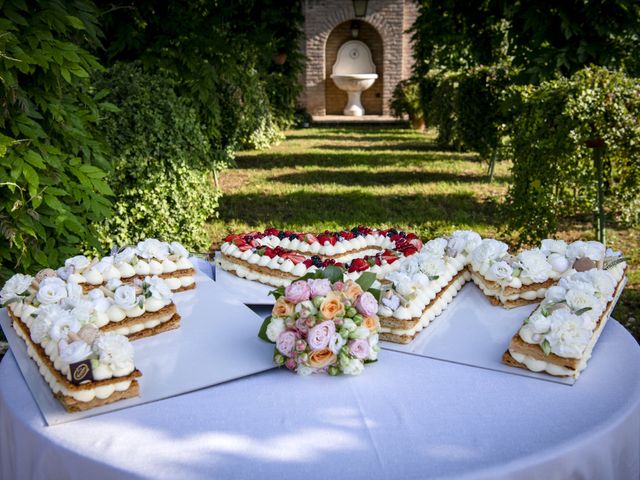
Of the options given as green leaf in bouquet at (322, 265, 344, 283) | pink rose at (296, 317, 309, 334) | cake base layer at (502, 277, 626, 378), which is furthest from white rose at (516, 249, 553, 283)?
pink rose at (296, 317, 309, 334)

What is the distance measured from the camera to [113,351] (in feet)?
5.49

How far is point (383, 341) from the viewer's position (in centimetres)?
207

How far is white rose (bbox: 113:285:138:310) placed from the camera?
2064mm

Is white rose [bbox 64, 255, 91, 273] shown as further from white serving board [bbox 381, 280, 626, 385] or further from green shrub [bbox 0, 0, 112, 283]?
white serving board [bbox 381, 280, 626, 385]

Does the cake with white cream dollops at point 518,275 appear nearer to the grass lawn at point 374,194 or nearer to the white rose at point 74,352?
the white rose at point 74,352

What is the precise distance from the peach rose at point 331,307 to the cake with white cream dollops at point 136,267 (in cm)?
94

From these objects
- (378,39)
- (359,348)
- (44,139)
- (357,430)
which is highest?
(378,39)

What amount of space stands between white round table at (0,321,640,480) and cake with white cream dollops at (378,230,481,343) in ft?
0.68

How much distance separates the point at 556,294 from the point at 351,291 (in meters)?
0.74

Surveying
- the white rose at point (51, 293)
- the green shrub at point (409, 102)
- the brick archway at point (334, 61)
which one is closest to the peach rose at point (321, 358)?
the white rose at point (51, 293)

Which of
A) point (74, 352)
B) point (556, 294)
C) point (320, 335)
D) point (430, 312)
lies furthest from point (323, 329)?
point (556, 294)

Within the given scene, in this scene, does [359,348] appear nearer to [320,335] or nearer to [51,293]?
[320,335]

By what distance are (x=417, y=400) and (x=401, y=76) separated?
20.7 metres

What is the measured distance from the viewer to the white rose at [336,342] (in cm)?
179
